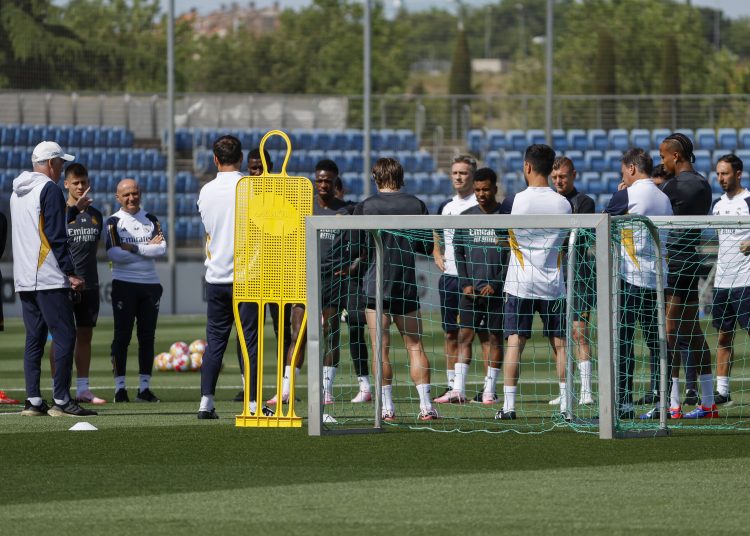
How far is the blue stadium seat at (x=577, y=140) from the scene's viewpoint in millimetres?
33406

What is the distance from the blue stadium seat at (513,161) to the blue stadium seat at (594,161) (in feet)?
5.62

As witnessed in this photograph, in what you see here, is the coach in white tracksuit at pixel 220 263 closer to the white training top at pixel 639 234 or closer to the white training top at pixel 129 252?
the white training top at pixel 129 252

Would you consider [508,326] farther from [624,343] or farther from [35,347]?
[35,347]

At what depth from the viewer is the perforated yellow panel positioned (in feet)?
30.3

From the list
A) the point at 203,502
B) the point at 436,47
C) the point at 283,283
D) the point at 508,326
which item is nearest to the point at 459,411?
the point at 508,326

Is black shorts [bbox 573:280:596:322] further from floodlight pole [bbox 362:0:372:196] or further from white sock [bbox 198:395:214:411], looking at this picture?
floodlight pole [bbox 362:0:372:196]

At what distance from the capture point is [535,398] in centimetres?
1174

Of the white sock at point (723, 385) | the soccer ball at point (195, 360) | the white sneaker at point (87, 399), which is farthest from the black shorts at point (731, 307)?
the soccer ball at point (195, 360)

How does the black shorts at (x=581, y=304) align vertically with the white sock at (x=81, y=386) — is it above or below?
above

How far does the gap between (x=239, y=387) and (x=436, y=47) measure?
3650 cm

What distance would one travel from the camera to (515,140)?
3378 centimetres

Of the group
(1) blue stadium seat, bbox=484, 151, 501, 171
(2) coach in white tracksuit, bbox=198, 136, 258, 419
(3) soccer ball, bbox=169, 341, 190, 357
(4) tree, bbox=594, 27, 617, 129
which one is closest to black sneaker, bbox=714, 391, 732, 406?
(2) coach in white tracksuit, bbox=198, 136, 258, 419

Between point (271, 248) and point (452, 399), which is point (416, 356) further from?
point (452, 399)

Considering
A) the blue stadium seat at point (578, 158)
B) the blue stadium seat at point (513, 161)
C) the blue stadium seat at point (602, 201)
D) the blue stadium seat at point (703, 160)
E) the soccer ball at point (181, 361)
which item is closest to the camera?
the soccer ball at point (181, 361)
